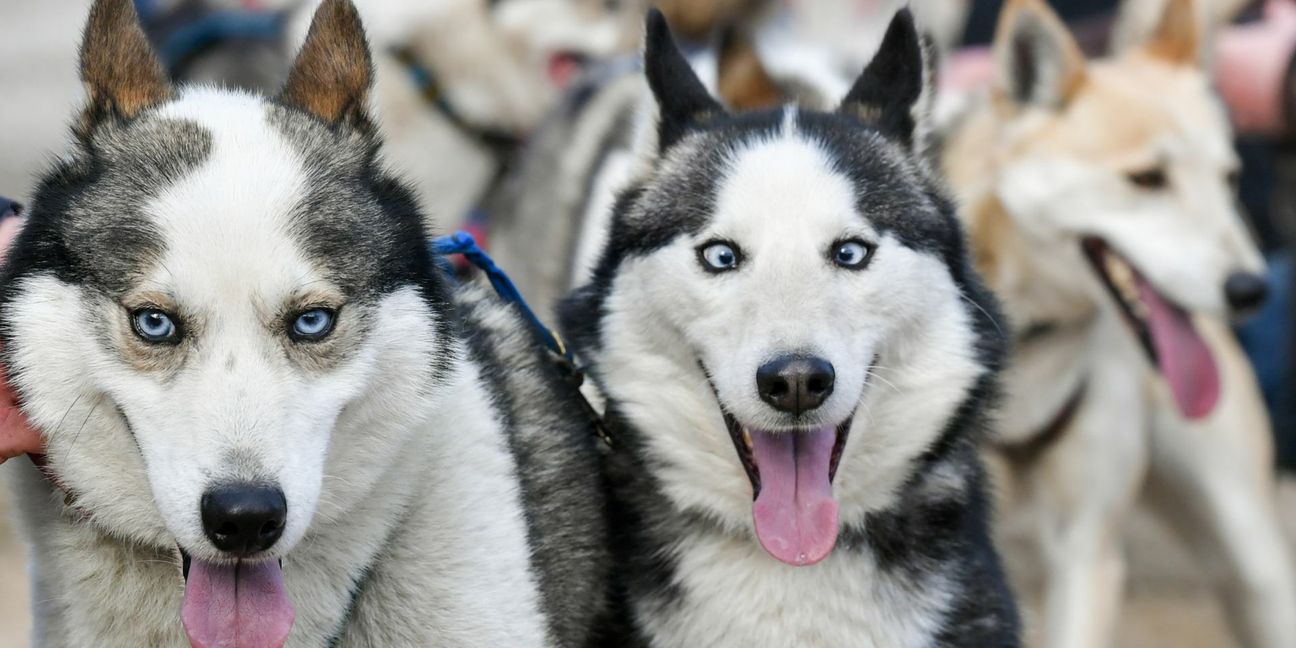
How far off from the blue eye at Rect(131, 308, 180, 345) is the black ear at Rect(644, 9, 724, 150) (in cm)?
123

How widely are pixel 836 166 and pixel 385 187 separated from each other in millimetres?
846

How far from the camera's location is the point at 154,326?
2.14m

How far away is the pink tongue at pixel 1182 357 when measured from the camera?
4434mm

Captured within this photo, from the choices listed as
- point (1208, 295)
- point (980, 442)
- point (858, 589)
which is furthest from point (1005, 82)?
point (858, 589)

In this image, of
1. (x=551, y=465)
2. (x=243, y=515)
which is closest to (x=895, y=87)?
(x=551, y=465)

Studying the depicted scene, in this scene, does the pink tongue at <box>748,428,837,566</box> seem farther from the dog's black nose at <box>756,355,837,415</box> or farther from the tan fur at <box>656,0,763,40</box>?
the tan fur at <box>656,0,763,40</box>

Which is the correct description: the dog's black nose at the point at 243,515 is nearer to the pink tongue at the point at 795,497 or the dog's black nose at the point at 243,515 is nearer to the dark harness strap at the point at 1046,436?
the pink tongue at the point at 795,497

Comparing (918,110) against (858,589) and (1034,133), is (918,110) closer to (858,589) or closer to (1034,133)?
(858,589)

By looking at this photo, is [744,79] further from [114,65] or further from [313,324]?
[313,324]

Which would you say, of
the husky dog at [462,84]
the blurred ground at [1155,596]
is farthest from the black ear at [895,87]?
the husky dog at [462,84]

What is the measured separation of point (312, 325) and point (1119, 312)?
312 cm

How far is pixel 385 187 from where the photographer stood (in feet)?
8.07

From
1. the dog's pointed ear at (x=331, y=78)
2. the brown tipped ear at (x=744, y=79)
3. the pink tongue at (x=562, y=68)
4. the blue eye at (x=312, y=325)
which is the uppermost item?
the dog's pointed ear at (x=331, y=78)

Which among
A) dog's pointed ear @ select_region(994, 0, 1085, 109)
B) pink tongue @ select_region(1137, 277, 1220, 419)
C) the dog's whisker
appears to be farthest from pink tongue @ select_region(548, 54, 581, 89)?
the dog's whisker
